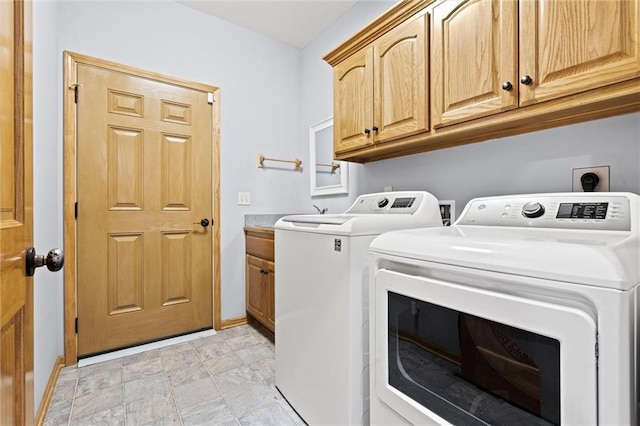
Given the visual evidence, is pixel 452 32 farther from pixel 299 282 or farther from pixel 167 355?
pixel 167 355

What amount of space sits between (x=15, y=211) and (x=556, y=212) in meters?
1.55

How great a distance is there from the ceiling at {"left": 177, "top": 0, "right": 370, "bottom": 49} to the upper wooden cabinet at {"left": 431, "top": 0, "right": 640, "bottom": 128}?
1.38m

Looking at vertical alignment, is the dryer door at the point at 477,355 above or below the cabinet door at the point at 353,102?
below

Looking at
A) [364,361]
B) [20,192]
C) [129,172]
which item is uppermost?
[129,172]

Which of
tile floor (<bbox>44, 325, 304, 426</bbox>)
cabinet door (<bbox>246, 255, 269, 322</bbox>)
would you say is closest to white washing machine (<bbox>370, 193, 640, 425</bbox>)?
tile floor (<bbox>44, 325, 304, 426</bbox>)

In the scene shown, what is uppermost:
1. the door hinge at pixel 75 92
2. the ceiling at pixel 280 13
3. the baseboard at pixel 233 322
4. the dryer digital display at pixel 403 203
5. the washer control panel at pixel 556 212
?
the ceiling at pixel 280 13

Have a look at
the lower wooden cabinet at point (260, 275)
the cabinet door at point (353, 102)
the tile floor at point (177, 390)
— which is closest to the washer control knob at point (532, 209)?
the cabinet door at point (353, 102)

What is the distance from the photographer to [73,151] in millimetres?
2061

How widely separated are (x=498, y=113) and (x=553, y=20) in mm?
329

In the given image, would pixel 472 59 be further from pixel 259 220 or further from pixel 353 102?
pixel 259 220

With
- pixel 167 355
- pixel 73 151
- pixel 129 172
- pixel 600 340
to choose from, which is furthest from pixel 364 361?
pixel 73 151

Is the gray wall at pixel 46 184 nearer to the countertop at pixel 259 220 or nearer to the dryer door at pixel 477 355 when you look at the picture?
the countertop at pixel 259 220

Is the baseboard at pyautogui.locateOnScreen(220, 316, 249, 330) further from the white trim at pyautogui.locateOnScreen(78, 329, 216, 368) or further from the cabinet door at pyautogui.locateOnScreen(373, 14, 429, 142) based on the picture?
the cabinet door at pyautogui.locateOnScreen(373, 14, 429, 142)

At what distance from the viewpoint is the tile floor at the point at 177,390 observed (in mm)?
1549
